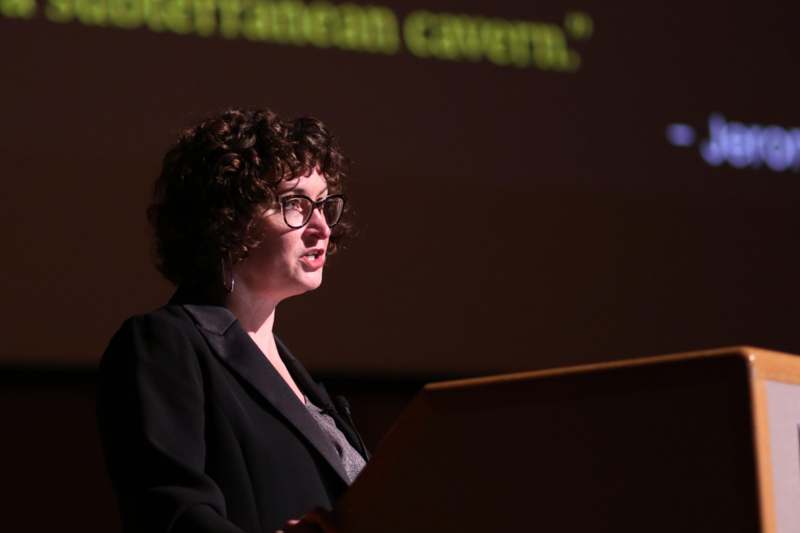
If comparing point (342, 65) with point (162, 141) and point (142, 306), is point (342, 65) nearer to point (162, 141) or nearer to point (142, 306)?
point (162, 141)

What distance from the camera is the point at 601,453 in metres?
1.18

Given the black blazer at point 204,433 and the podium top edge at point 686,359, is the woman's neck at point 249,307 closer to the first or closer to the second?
the black blazer at point 204,433

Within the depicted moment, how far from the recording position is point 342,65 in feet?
11.7

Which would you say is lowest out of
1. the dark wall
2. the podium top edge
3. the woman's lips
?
the dark wall

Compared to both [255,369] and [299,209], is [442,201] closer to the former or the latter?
[299,209]

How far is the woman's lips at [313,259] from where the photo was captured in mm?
1787

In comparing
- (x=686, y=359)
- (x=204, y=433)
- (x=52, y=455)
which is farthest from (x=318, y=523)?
(x=52, y=455)

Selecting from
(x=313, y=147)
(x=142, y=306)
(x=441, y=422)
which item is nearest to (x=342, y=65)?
(x=142, y=306)

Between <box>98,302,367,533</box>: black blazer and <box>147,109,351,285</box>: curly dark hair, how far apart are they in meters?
0.10

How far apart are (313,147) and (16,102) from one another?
5.37 feet

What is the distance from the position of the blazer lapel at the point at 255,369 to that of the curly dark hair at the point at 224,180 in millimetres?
101

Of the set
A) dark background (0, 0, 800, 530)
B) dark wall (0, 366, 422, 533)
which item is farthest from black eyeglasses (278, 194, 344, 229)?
dark wall (0, 366, 422, 533)

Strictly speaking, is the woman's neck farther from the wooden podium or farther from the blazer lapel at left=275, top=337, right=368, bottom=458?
the wooden podium

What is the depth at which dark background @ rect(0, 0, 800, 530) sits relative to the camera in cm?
331
